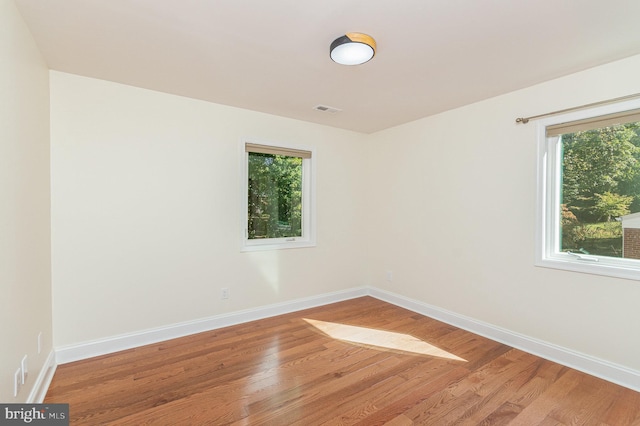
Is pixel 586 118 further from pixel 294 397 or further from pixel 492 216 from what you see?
pixel 294 397

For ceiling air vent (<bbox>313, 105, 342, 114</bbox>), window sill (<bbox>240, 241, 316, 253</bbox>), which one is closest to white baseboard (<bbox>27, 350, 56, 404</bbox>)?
window sill (<bbox>240, 241, 316, 253</bbox>)

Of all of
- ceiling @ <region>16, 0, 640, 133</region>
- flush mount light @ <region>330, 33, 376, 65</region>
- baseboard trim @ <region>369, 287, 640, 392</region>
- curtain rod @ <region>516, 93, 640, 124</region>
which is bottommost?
baseboard trim @ <region>369, 287, 640, 392</region>

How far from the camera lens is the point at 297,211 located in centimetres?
390

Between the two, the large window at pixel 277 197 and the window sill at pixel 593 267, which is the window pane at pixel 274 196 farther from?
the window sill at pixel 593 267

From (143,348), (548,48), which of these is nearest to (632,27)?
(548,48)

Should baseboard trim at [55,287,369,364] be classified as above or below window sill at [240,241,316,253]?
below

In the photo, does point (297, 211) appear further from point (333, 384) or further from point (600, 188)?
point (600, 188)

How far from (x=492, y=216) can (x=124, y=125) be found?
357 centimetres

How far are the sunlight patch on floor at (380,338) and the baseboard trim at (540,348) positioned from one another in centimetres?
62

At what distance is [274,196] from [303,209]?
0.44 meters

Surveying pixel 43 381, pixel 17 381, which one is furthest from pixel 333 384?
pixel 43 381

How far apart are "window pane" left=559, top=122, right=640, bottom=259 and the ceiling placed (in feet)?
1.93

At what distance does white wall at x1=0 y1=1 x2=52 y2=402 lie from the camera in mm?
1491

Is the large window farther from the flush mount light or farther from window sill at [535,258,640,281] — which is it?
window sill at [535,258,640,281]
